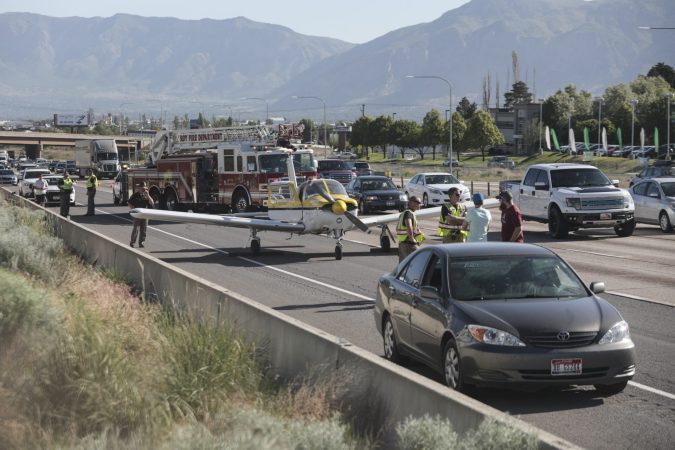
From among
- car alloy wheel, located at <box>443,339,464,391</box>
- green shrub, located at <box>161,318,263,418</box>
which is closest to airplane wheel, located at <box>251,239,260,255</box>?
green shrub, located at <box>161,318,263,418</box>

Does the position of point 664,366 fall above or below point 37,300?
below

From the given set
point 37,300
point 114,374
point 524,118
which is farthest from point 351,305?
point 524,118

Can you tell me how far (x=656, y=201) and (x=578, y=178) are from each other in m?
3.33

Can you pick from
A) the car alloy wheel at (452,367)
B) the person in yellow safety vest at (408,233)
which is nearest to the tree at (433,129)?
the person in yellow safety vest at (408,233)

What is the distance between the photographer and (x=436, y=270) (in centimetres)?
1130

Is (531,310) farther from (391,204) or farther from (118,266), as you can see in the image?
(391,204)

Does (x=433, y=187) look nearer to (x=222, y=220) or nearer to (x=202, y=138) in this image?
(x=202, y=138)

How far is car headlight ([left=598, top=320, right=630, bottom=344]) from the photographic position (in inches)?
388

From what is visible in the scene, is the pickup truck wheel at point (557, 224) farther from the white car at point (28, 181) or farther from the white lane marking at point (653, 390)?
the white car at point (28, 181)

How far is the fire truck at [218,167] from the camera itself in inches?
1451

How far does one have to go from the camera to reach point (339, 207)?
78.1 feet

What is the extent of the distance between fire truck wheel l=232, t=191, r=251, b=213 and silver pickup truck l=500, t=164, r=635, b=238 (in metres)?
10.8

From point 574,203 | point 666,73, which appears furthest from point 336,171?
point 666,73

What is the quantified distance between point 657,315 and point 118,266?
9289 mm
